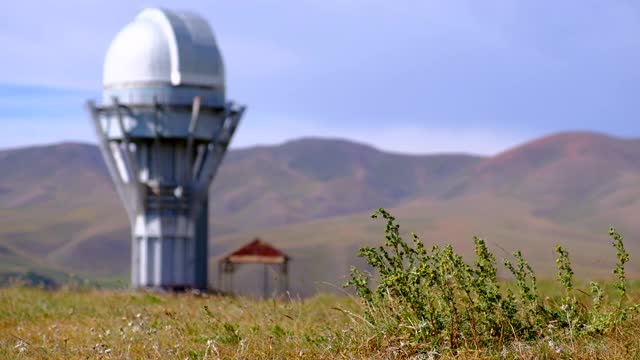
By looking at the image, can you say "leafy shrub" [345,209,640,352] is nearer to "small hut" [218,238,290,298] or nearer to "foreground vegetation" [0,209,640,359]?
"foreground vegetation" [0,209,640,359]

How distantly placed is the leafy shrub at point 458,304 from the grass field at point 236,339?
0.44 feet

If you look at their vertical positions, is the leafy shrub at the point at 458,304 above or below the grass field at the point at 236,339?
above

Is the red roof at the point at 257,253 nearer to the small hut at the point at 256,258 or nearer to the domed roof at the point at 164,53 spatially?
the small hut at the point at 256,258

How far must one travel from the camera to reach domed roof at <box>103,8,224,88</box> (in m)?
41.4

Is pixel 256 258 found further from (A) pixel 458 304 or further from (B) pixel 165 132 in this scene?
(A) pixel 458 304

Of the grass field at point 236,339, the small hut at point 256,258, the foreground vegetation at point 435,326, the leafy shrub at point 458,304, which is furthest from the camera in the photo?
the small hut at point 256,258

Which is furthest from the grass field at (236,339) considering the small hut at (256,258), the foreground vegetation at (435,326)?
the small hut at (256,258)

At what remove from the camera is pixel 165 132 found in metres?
42.2

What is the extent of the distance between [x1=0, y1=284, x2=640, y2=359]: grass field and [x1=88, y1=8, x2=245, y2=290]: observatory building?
2510cm

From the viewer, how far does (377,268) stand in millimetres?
10516

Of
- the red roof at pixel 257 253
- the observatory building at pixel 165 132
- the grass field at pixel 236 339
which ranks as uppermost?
the observatory building at pixel 165 132

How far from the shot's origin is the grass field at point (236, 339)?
31.6 ft

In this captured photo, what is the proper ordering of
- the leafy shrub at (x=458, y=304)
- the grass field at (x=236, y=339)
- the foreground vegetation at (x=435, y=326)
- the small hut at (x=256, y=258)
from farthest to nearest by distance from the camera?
the small hut at (x=256, y=258) < the leafy shrub at (x=458, y=304) < the foreground vegetation at (x=435, y=326) < the grass field at (x=236, y=339)

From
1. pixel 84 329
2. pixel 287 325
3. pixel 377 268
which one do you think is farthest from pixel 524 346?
pixel 84 329
